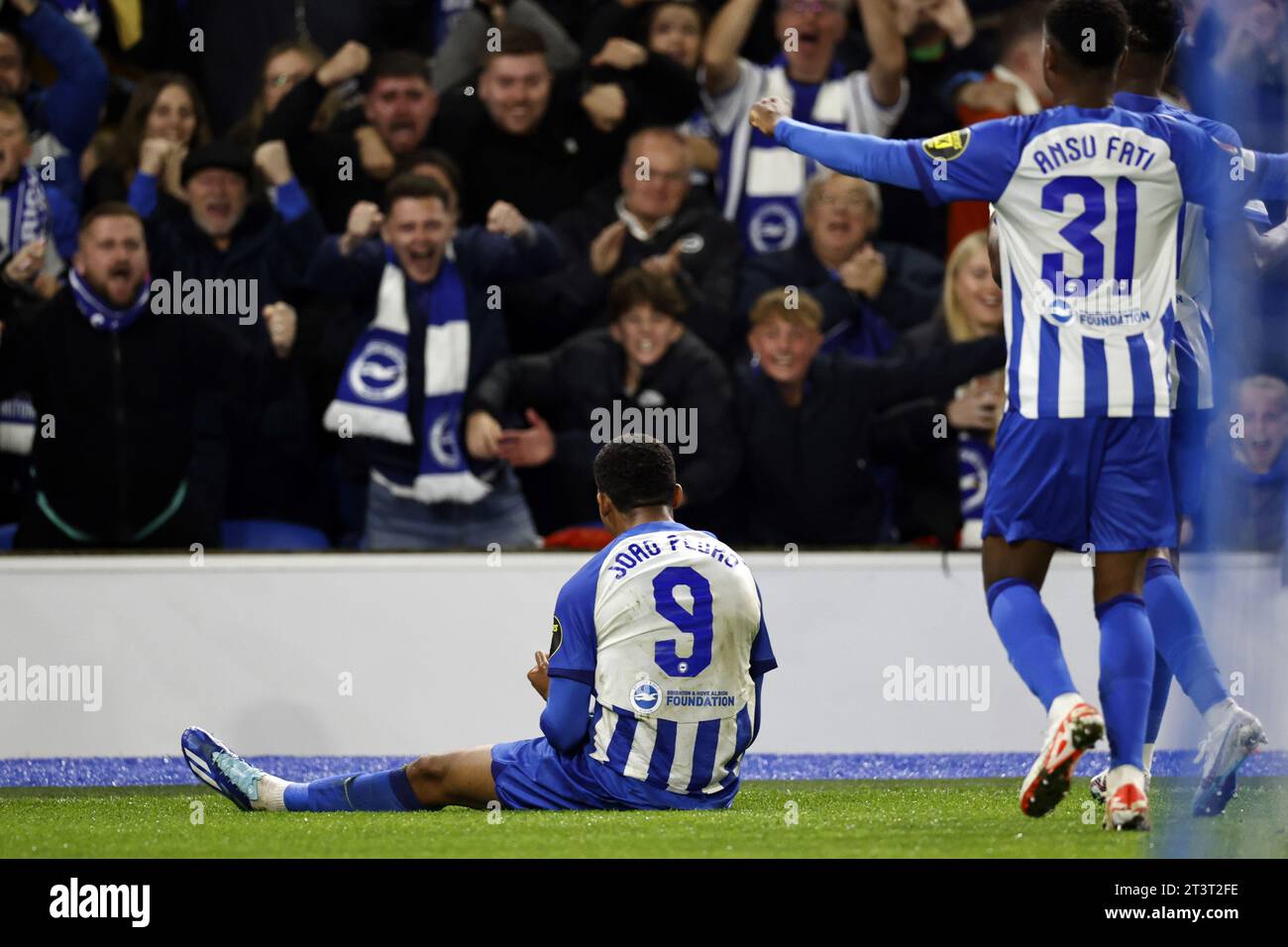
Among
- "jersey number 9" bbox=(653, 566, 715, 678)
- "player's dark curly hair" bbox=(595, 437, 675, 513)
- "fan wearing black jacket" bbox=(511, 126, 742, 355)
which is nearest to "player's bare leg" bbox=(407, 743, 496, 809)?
"jersey number 9" bbox=(653, 566, 715, 678)

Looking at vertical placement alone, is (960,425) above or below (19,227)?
below

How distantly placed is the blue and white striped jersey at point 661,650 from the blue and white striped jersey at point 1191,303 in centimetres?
124

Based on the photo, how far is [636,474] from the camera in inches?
187

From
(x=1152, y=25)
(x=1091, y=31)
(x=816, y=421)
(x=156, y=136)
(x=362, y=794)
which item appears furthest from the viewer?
(x=156, y=136)

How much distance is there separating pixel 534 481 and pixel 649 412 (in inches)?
22.9

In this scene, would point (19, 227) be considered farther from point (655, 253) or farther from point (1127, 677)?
point (1127, 677)

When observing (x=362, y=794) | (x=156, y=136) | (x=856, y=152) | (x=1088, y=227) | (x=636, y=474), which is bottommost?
(x=362, y=794)

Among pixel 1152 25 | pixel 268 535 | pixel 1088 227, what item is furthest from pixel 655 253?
pixel 1088 227

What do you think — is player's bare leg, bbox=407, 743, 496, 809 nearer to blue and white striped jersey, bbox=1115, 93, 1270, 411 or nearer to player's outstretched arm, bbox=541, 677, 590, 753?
player's outstretched arm, bbox=541, 677, 590, 753

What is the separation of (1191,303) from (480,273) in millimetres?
3624

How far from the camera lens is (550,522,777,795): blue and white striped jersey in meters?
4.59

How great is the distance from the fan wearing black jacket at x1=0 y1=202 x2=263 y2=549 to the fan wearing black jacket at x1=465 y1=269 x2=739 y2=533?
1.17 metres

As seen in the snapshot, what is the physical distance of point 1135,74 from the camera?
16.0 feet
